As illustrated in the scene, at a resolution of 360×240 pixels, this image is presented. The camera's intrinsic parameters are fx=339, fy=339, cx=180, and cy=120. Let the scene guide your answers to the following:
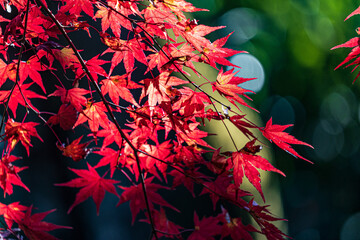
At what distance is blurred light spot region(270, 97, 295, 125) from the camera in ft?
19.0

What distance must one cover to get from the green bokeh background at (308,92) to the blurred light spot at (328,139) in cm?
2

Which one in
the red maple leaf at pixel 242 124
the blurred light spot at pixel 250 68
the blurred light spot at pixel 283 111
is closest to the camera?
the red maple leaf at pixel 242 124

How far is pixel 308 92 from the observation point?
521 cm

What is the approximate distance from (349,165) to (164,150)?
18.3ft

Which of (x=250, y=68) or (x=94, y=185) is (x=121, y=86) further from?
(x=250, y=68)

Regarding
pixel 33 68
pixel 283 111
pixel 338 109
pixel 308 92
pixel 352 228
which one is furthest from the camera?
pixel 352 228

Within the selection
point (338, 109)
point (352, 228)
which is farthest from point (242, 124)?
point (352, 228)

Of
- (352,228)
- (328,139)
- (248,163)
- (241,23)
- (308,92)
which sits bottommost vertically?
(352,228)

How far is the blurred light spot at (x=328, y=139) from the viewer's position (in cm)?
A: 603

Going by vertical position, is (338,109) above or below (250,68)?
below

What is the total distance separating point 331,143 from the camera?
6.31 meters

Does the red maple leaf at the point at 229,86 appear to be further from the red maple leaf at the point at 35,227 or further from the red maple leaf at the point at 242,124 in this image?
the red maple leaf at the point at 35,227

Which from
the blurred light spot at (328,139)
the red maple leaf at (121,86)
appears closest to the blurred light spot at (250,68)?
the blurred light spot at (328,139)

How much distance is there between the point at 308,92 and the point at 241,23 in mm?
1576
